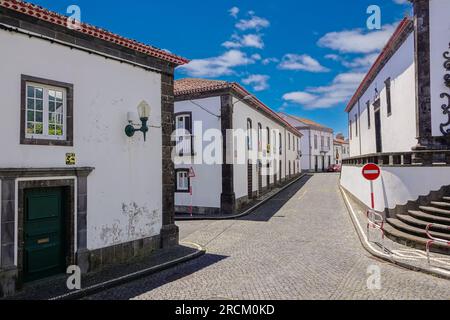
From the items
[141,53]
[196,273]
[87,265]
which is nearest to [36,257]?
[87,265]

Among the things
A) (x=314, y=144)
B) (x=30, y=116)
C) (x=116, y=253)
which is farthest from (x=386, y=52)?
(x=314, y=144)

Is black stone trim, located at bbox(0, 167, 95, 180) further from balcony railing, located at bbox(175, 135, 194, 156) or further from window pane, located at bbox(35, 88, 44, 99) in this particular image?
balcony railing, located at bbox(175, 135, 194, 156)

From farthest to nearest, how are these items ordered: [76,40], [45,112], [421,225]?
[421,225]
[76,40]
[45,112]

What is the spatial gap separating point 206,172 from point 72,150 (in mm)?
9906

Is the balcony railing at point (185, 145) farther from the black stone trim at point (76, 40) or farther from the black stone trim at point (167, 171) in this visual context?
the black stone trim at point (76, 40)

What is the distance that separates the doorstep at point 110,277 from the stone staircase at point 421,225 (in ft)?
18.3

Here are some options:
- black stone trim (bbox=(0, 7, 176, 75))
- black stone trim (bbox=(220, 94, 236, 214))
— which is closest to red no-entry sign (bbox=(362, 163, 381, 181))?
black stone trim (bbox=(0, 7, 176, 75))

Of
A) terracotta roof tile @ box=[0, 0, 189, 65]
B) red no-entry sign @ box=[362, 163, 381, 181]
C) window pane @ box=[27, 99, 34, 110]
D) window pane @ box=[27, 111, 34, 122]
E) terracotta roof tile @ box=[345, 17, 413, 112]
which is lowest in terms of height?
red no-entry sign @ box=[362, 163, 381, 181]

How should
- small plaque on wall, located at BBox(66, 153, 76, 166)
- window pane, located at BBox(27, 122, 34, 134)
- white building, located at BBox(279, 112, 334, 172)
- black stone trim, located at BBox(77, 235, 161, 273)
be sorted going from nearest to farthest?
window pane, located at BBox(27, 122, 34, 134)
small plaque on wall, located at BBox(66, 153, 76, 166)
black stone trim, located at BBox(77, 235, 161, 273)
white building, located at BBox(279, 112, 334, 172)

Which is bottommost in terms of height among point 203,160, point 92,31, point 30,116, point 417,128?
point 203,160

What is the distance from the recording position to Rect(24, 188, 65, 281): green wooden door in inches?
264

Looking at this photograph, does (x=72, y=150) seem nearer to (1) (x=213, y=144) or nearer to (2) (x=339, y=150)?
(1) (x=213, y=144)

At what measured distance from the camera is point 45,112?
6988 millimetres

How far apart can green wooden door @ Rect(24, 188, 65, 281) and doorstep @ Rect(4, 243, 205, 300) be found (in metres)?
0.27
